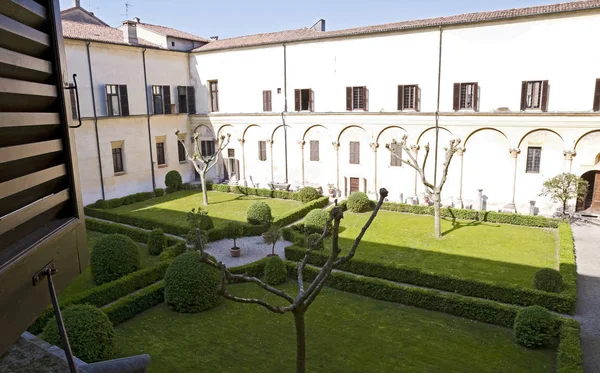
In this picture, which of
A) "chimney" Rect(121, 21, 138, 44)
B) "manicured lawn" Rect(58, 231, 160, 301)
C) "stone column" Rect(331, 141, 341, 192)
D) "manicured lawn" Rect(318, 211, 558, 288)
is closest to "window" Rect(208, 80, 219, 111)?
"chimney" Rect(121, 21, 138, 44)

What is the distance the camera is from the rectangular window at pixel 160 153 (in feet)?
104

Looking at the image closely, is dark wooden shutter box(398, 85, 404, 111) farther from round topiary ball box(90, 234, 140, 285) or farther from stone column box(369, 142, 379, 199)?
round topiary ball box(90, 234, 140, 285)

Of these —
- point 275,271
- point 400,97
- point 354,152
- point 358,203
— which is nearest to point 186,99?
point 354,152

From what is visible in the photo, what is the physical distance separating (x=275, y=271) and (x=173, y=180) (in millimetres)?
17522

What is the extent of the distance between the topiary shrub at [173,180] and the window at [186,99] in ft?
15.7

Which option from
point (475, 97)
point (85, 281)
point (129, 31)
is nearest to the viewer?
point (85, 281)

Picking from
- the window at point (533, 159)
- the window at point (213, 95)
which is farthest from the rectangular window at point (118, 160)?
the window at point (533, 159)

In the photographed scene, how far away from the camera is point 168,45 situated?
32531mm

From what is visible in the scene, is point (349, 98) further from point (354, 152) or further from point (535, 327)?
point (535, 327)

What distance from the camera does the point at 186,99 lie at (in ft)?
110

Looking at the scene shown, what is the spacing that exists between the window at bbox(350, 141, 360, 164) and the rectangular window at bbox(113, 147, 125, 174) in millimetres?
14440

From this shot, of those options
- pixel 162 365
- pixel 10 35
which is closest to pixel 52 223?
pixel 10 35

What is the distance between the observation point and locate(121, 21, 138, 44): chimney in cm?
3006

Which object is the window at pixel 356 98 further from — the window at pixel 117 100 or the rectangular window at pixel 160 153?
the window at pixel 117 100
